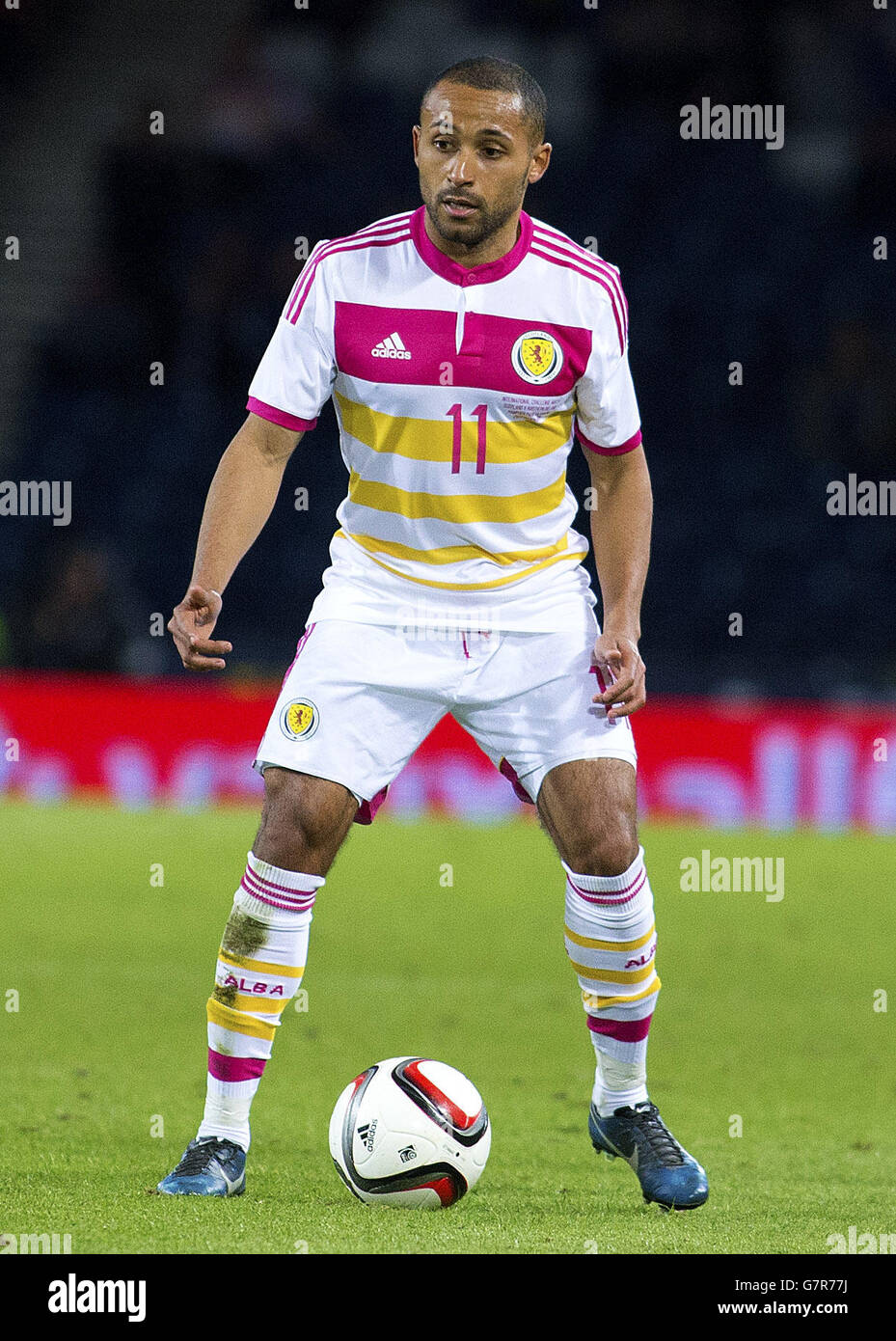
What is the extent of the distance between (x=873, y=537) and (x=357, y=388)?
10.1 m

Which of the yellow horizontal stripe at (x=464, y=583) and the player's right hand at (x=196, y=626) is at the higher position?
the yellow horizontal stripe at (x=464, y=583)

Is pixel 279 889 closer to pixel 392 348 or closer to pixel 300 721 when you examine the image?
pixel 300 721

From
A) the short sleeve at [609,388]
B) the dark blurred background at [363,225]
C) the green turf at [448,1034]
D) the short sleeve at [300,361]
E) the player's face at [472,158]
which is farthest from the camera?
the dark blurred background at [363,225]

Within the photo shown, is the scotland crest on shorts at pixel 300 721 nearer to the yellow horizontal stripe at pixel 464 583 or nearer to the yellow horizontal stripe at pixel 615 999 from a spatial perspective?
the yellow horizontal stripe at pixel 464 583

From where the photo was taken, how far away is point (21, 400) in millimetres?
16375

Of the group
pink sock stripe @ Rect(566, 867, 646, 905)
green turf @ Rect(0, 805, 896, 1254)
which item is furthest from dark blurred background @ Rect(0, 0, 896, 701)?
pink sock stripe @ Rect(566, 867, 646, 905)

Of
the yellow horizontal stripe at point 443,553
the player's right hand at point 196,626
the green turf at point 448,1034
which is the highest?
the yellow horizontal stripe at point 443,553

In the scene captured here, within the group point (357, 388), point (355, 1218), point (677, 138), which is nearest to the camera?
point (355, 1218)

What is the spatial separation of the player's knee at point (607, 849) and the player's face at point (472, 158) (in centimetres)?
136

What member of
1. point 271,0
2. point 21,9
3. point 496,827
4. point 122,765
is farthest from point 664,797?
point 21,9

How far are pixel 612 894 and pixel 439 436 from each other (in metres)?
1.11

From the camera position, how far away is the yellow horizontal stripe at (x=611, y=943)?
14.2ft

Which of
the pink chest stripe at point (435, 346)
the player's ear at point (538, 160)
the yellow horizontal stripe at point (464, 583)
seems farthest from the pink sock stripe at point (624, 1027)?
the player's ear at point (538, 160)
